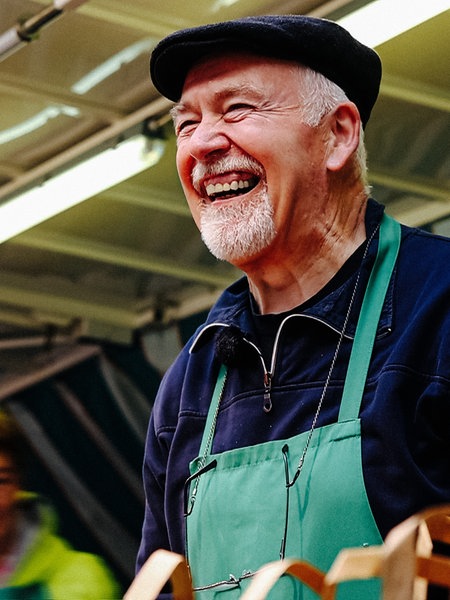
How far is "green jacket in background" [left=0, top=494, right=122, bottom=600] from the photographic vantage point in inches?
94.1

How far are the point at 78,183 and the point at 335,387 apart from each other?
3.72 meters

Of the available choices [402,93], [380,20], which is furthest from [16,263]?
[380,20]

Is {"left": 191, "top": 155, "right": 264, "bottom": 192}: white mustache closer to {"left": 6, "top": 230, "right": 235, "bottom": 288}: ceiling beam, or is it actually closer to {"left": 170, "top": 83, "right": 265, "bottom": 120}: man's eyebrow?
{"left": 170, "top": 83, "right": 265, "bottom": 120}: man's eyebrow

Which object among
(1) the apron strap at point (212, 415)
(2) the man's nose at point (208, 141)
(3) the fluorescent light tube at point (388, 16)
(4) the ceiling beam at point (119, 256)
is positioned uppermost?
(3) the fluorescent light tube at point (388, 16)

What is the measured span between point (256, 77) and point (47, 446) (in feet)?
16.4

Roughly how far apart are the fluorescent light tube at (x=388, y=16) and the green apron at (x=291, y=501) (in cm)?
198

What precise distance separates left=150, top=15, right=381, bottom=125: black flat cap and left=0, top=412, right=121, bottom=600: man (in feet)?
2.87

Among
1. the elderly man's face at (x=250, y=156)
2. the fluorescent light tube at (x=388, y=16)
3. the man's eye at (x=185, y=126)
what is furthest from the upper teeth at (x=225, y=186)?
the fluorescent light tube at (x=388, y=16)

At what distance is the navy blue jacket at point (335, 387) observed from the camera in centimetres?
182

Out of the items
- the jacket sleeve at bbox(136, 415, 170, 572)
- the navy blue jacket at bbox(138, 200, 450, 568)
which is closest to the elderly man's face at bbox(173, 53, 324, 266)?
the navy blue jacket at bbox(138, 200, 450, 568)

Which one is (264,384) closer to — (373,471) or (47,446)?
→ (373,471)

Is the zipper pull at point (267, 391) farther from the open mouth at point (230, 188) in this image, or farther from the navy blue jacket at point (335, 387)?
the open mouth at point (230, 188)

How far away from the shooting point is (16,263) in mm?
6781

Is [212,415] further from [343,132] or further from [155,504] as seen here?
[343,132]
